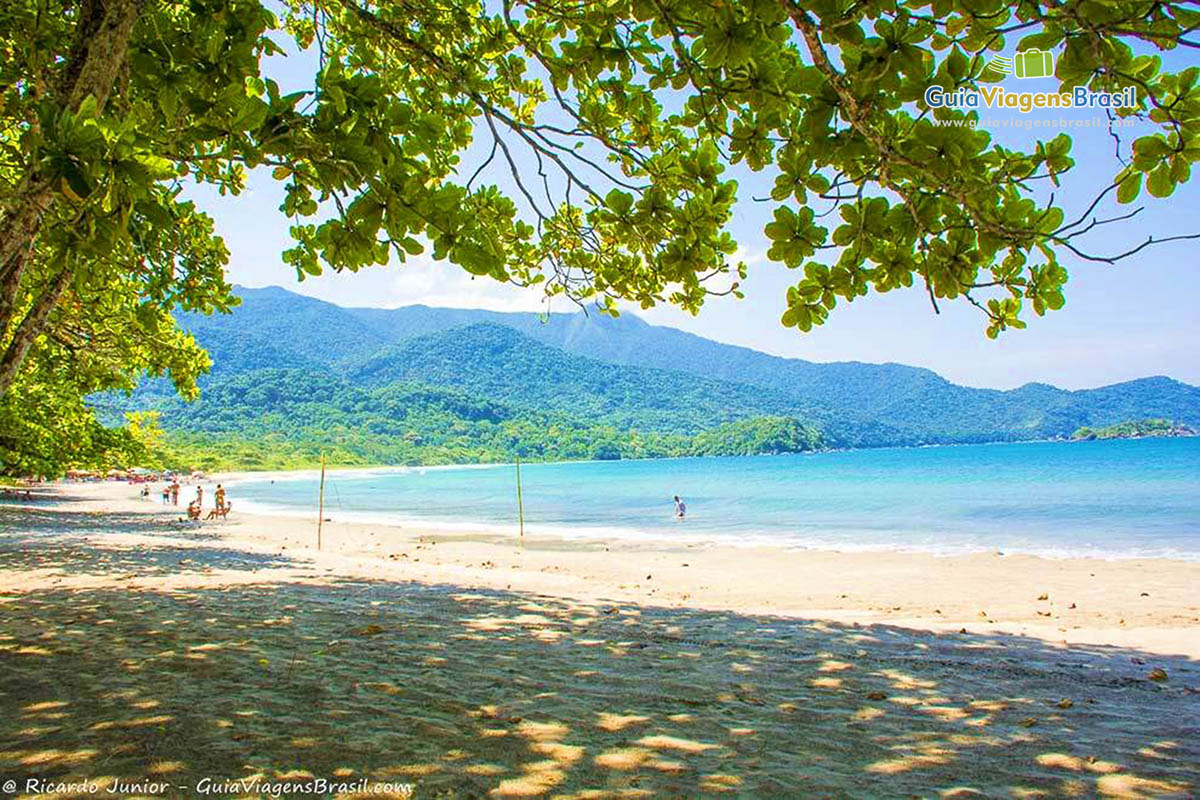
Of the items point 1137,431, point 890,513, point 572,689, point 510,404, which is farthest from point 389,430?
point 1137,431

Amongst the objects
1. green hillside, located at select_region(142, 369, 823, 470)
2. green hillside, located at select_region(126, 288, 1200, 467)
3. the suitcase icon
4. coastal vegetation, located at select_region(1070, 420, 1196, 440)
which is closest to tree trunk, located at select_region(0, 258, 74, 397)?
the suitcase icon

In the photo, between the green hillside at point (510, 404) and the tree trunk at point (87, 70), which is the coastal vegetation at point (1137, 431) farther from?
the tree trunk at point (87, 70)

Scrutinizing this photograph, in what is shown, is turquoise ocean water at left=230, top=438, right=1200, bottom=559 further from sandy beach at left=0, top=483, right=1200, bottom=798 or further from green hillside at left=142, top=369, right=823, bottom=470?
green hillside at left=142, top=369, right=823, bottom=470

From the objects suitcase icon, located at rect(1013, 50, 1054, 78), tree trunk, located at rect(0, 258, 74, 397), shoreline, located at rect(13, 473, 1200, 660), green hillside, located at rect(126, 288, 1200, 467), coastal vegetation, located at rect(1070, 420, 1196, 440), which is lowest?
shoreline, located at rect(13, 473, 1200, 660)

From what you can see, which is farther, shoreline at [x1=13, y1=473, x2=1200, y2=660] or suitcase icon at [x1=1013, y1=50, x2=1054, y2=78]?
shoreline at [x1=13, y1=473, x2=1200, y2=660]

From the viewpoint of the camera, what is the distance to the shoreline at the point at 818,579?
675 centimetres

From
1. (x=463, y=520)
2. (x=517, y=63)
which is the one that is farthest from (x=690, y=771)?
(x=463, y=520)

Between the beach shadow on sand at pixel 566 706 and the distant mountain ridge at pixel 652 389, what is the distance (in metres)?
140

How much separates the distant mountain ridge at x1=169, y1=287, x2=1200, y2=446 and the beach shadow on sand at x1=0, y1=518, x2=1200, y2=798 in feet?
458

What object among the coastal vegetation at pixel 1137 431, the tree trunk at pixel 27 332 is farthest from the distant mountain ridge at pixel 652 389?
the tree trunk at pixel 27 332

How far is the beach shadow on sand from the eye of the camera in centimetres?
229

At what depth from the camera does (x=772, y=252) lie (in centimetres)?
219

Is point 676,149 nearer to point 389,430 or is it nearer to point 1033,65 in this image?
point 1033,65

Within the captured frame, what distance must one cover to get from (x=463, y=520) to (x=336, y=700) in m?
25.0
